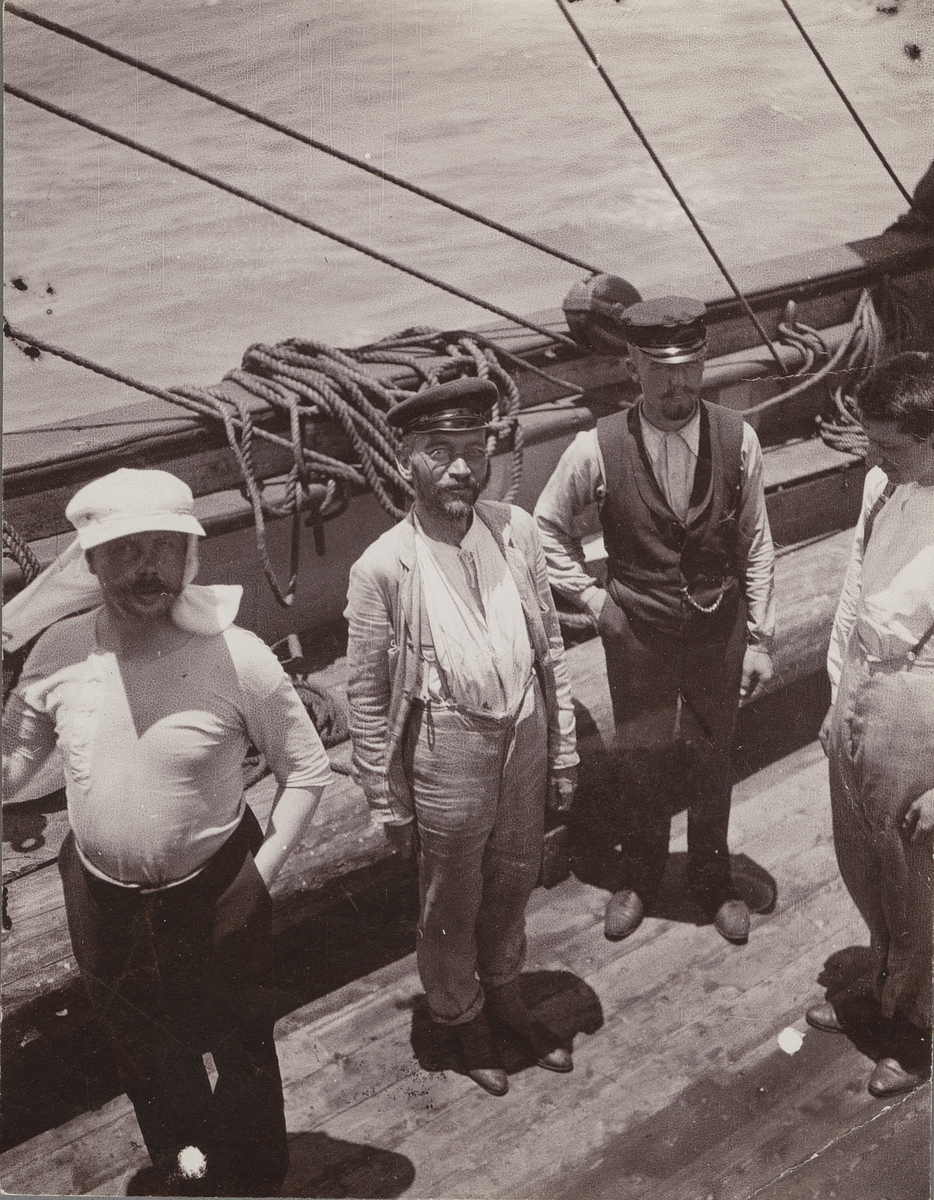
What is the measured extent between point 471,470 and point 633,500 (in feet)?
2.36

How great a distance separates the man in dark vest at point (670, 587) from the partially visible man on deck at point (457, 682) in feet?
1.64

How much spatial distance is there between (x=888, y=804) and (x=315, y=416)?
2.00 metres

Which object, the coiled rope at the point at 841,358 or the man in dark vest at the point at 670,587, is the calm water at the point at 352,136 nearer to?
the coiled rope at the point at 841,358

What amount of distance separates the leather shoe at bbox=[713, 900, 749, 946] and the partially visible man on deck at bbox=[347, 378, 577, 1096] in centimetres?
85

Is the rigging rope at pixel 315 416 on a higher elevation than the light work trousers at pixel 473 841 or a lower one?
higher

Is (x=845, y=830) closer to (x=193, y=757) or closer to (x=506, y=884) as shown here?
(x=506, y=884)

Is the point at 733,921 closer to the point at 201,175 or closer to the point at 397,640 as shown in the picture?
the point at 397,640

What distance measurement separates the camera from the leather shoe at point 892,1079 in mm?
3068

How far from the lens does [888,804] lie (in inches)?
120

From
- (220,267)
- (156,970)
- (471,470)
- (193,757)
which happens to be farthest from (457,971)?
(220,267)

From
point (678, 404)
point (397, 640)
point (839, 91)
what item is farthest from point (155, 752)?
point (839, 91)

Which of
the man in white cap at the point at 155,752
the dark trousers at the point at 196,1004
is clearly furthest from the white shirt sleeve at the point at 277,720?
the dark trousers at the point at 196,1004

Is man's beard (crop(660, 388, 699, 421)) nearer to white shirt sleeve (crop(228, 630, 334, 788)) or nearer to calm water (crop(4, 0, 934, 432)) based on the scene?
calm water (crop(4, 0, 934, 432))

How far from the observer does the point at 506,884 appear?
119 inches
